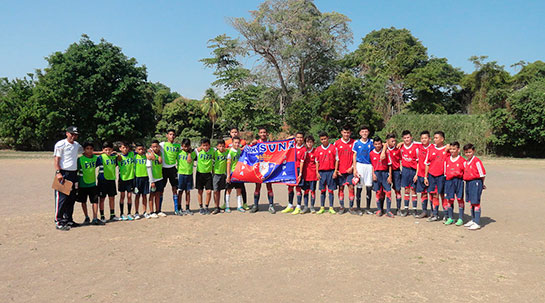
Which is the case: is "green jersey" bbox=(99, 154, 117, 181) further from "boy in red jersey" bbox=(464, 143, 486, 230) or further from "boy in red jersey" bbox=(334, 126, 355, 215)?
"boy in red jersey" bbox=(464, 143, 486, 230)

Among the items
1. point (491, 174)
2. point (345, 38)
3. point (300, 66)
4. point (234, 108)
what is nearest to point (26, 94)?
point (234, 108)

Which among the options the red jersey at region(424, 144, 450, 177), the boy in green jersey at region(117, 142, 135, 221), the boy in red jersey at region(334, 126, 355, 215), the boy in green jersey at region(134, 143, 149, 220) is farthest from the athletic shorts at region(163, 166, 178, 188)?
the red jersey at region(424, 144, 450, 177)

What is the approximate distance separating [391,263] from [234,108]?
95.9 feet

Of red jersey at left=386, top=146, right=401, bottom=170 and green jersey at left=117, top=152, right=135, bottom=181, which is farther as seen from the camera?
red jersey at left=386, top=146, right=401, bottom=170

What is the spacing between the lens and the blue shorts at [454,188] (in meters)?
7.54

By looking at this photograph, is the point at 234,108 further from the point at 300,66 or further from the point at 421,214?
the point at 421,214

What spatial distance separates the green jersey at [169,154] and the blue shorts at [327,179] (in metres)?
3.27

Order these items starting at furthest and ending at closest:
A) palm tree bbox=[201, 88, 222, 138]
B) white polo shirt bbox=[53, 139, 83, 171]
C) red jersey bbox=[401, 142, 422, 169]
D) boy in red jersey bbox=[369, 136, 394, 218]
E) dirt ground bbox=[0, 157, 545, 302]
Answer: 1. palm tree bbox=[201, 88, 222, 138]
2. boy in red jersey bbox=[369, 136, 394, 218]
3. red jersey bbox=[401, 142, 422, 169]
4. white polo shirt bbox=[53, 139, 83, 171]
5. dirt ground bbox=[0, 157, 545, 302]

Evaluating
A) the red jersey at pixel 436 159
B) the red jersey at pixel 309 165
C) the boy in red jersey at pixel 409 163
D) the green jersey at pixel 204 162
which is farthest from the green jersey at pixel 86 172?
the red jersey at pixel 436 159

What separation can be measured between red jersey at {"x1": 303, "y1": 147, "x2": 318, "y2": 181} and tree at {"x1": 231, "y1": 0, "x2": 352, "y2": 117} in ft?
98.3

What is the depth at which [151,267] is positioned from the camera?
5160mm

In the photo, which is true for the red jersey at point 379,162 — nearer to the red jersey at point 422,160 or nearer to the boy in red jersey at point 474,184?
the red jersey at point 422,160

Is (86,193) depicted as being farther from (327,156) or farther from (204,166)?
(327,156)

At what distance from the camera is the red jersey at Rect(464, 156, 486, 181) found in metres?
7.24
